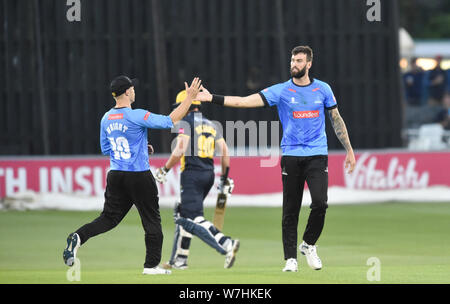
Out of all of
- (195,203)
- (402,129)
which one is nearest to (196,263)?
(195,203)

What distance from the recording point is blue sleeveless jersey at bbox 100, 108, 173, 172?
1058 cm

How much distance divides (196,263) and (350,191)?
26.5 feet

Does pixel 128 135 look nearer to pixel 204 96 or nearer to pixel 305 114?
pixel 204 96

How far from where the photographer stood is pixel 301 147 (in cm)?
1107

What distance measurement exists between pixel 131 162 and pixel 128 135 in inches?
10.4

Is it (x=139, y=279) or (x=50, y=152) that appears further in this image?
(x=50, y=152)

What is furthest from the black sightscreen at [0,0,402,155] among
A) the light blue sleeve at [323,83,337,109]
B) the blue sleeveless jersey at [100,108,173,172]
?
the blue sleeveless jersey at [100,108,173,172]

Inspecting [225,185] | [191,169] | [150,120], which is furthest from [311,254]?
[150,120]

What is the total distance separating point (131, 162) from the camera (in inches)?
421

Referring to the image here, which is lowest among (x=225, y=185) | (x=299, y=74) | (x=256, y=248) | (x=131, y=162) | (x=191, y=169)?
(x=256, y=248)

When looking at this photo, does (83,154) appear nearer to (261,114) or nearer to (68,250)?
(261,114)

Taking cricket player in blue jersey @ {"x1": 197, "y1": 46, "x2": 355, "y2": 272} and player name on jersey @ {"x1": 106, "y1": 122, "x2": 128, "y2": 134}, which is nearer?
player name on jersey @ {"x1": 106, "y1": 122, "x2": 128, "y2": 134}

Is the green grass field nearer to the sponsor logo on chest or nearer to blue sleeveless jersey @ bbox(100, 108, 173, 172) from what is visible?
blue sleeveless jersey @ bbox(100, 108, 173, 172)

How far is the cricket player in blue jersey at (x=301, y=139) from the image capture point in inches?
434
